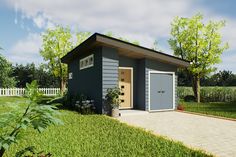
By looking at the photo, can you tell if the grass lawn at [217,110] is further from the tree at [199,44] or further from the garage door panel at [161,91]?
the tree at [199,44]

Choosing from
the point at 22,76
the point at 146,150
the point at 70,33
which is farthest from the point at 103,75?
the point at 22,76

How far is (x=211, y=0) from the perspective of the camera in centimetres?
1195

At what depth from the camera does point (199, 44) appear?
2128 cm

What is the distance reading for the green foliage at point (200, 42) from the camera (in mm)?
21281

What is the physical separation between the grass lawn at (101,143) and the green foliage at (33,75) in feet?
96.8

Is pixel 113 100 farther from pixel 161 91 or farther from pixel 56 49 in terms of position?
pixel 56 49

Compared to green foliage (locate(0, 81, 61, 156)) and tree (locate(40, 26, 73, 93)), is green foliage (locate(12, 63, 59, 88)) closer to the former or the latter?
tree (locate(40, 26, 73, 93))

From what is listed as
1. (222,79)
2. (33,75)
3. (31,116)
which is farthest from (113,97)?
(222,79)

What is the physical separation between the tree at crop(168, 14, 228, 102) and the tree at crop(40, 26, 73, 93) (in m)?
13.6

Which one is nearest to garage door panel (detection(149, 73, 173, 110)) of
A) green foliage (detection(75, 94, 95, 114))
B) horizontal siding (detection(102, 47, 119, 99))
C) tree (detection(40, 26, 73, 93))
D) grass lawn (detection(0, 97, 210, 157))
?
horizontal siding (detection(102, 47, 119, 99))

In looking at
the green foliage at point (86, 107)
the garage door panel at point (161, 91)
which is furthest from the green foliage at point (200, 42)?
the green foliage at point (86, 107)

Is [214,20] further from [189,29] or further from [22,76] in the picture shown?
[22,76]

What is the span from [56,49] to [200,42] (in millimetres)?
16375

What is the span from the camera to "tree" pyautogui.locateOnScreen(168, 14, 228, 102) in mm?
21281
